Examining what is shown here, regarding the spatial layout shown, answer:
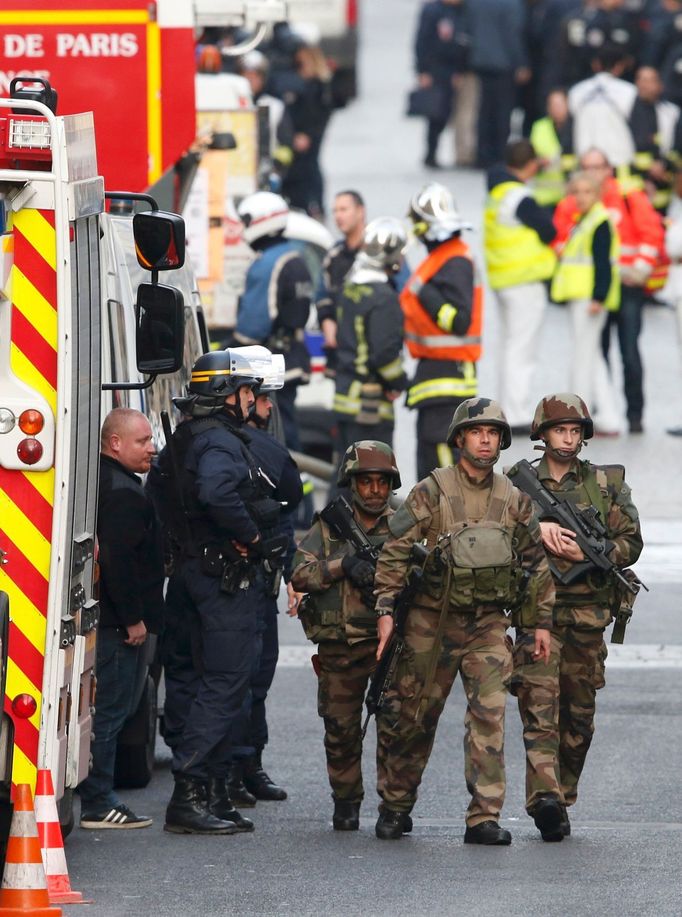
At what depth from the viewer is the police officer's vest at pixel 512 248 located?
17.2 metres

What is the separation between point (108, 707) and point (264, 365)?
4.86 feet

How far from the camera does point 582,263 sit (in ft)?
57.4

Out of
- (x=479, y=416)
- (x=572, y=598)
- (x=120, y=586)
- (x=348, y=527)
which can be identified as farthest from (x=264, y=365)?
(x=572, y=598)

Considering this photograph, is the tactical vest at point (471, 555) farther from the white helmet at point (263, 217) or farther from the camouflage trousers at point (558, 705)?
the white helmet at point (263, 217)

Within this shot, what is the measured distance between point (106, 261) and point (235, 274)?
7481 mm

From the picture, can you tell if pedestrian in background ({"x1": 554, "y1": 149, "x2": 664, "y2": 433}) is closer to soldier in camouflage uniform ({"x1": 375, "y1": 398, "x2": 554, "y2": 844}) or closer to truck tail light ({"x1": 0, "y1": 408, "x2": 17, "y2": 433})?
soldier in camouflage uniform ({"x1": 375, "y1": 398, "x2": 554, "y2": 844})

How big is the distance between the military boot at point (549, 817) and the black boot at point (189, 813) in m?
1.21

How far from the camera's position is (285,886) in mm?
8406

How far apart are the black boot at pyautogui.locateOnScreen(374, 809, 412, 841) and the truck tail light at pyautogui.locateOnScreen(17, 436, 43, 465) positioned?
226 cm

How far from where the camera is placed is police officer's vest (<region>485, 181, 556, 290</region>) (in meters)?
17.2

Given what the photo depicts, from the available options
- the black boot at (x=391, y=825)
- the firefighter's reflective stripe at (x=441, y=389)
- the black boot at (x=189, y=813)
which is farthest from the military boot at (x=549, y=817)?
the firefighter's reflective stripe at (x=441, y=389)

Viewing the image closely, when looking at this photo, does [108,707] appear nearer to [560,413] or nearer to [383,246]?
[560,413]

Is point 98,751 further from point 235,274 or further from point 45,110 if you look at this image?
point 235,274

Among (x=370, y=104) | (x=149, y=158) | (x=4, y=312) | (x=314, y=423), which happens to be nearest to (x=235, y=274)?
(x=314, y=423)
